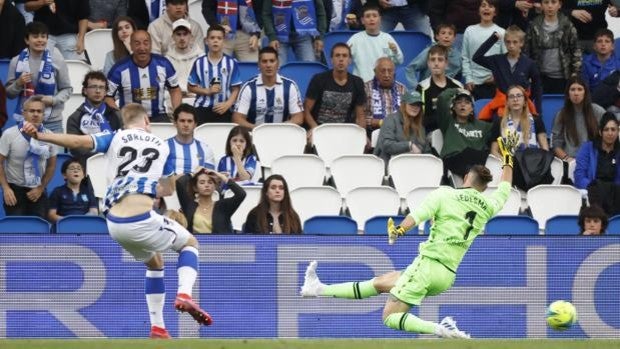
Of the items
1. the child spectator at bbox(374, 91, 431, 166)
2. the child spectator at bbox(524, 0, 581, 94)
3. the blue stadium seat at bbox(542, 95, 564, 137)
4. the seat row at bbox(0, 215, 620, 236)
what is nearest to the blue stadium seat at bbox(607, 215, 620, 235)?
the seat row at bbox(0, 215, 620, 236)

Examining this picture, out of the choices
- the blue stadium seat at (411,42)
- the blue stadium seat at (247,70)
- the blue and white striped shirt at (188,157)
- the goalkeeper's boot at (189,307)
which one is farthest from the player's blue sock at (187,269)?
the blue stadium seat at (411,42)

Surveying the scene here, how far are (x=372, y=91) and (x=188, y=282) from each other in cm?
708

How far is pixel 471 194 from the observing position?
52.9 ft

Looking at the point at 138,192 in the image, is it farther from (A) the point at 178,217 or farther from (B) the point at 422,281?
(A) the point at 178,217

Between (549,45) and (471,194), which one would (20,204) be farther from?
(549,45)

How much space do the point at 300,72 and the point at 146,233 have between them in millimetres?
7508

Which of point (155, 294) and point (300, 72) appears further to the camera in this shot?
point (300, 72)

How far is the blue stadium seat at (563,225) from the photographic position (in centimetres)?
1912

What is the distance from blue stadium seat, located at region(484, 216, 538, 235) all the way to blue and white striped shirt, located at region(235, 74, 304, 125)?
3.12 m

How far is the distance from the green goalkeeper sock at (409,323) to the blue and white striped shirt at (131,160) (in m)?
2.75

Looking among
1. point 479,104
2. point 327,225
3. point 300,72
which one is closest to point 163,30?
point 300,72

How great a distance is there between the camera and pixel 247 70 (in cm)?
2195

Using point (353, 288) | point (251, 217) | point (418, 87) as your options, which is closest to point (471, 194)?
point (353, 288)

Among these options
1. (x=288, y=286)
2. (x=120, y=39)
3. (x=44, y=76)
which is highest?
(x=120, y=39)
